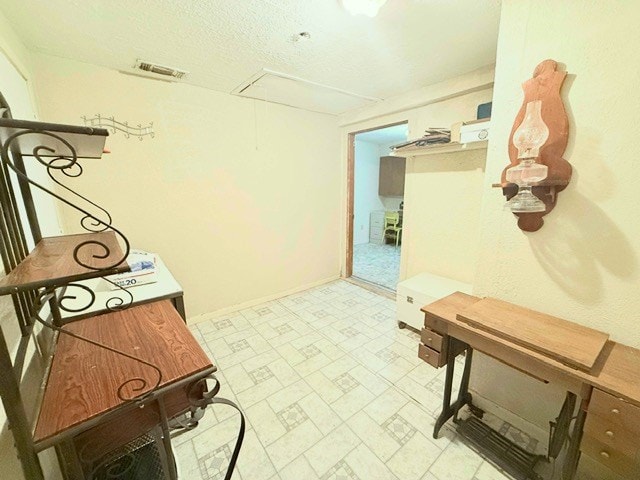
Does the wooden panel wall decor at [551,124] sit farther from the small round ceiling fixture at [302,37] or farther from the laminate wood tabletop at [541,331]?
the small round ceiling fixture at [302,37]

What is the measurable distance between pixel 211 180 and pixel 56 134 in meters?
2.08

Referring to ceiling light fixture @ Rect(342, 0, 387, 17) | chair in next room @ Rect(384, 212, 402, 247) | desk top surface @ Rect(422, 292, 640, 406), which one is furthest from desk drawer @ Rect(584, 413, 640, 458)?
chair in next room @ Rect(384, 212, 402, 247)

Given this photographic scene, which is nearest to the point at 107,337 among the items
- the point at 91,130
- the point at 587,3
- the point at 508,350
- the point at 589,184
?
the point at 91,130

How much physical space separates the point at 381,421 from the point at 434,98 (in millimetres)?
2693

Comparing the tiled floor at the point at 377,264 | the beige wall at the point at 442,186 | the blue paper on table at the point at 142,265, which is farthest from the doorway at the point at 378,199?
the blue paper on table at the point at 142,265

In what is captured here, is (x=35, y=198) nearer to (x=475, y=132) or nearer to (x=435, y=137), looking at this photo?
(x=435, y=137)

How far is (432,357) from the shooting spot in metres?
1.46

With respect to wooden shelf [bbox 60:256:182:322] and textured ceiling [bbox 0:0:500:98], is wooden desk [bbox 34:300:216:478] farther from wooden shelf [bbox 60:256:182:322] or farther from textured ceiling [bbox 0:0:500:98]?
textured ceiling [bbox 0:0:500:98]

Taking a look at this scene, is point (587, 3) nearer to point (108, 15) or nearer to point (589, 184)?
point (589, 184)

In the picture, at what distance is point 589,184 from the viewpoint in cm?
118

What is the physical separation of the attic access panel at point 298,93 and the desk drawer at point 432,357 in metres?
2.32

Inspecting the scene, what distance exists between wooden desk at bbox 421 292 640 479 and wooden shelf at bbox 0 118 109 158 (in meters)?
1.57

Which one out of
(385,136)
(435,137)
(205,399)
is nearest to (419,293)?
(435,137)

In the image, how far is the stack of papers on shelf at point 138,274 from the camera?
162cm
